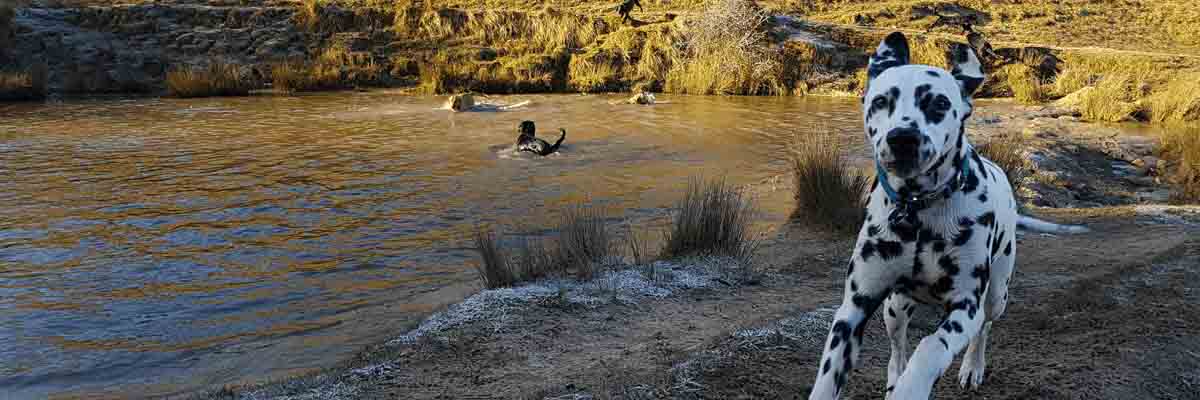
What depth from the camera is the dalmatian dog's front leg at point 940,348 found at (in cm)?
285

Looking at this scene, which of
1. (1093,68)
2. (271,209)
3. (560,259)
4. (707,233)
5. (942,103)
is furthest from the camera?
(1093,68)

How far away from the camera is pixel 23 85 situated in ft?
69.5

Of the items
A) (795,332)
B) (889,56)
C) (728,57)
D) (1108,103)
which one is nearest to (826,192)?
(795,332)

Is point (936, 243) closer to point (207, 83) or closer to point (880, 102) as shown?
point (880, 102)

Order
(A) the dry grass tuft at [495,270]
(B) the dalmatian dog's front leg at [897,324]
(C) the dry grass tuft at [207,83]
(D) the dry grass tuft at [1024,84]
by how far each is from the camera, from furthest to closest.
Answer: (C) the dry grass tuft at [207,83], (D) the dry grass tuft at [1024,84], (A) the dry grass tuft at [495,270], (B) the dalmatian dog's front leg at [897,324]

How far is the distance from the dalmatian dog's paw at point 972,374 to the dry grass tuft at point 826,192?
4035mm

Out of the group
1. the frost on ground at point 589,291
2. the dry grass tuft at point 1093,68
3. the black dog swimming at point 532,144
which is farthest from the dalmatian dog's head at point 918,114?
the dry grass tuft at point 1093,68

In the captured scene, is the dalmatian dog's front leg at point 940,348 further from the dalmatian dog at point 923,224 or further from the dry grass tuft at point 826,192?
the dry grass tuft at point 826,192

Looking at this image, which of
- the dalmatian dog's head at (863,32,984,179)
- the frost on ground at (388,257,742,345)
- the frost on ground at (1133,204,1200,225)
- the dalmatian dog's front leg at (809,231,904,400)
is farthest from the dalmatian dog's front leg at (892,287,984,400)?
the frost on ground at (1133,204,1200,225)

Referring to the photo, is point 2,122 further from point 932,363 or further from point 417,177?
point 932,363

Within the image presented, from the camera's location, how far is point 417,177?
12.2 m

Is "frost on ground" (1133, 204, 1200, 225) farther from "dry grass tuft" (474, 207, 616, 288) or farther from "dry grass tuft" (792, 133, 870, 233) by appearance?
"dry grass tuft" (474, 207, 616, 288)

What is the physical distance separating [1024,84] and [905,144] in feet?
64.1

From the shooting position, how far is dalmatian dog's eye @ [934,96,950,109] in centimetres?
296
